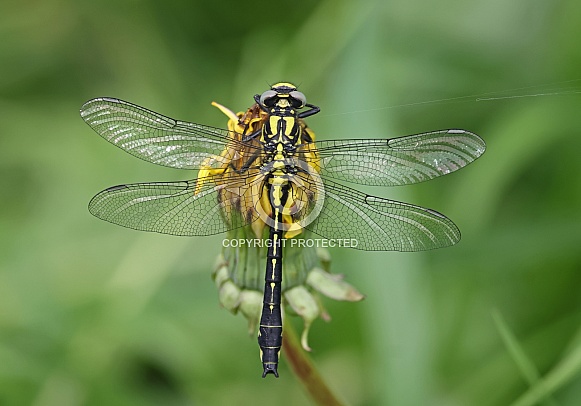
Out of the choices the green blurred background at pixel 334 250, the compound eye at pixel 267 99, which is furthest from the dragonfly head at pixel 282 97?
the green blurred background at pixel 334 250

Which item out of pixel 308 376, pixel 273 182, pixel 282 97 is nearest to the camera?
pixel 308 376

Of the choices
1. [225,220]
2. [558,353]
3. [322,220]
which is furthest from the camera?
[558,353]

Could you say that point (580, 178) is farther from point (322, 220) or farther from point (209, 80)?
point (209, 80)

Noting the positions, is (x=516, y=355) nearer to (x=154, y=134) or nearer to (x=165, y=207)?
(x=165, y=207)

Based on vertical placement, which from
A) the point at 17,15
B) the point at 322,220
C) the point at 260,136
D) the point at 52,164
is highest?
the point at 17,15

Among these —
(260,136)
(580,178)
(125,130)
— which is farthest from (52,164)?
(580,178)

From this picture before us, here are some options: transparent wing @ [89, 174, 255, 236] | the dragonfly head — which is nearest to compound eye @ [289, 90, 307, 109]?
the dragonfly head

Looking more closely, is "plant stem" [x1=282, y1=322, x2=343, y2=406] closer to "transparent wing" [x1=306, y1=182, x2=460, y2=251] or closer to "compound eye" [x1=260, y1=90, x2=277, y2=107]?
"transparent wing" [x1=306, y1=182, x2=460, y2=251]

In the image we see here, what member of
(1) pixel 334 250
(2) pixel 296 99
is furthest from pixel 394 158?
(1) pixel 334 250
